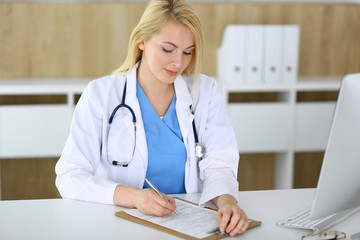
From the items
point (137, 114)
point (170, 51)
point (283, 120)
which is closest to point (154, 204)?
point (137, 114)

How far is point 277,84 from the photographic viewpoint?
10.5 feet

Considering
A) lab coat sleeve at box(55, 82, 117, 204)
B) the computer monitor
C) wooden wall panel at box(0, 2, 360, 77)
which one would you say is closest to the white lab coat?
lab coat sleeve at box(55, 82, 117, 204)

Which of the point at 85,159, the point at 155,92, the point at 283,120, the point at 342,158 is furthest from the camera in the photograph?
the point at 283,120

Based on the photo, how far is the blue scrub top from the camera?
5.95 feet

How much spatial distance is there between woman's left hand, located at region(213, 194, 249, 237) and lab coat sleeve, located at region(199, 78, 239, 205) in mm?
168

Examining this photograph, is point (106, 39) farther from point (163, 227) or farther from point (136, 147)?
point (163, 227)

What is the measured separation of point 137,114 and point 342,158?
2.75 feet

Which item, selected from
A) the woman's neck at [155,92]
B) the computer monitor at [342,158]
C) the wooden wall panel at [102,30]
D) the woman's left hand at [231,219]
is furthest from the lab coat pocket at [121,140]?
the wooden wall panel at [102,30]

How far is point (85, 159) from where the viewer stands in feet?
5.50

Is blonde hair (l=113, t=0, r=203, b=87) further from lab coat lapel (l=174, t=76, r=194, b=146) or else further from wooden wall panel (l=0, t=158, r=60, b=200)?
wooden wall panel (l=0, t=158, r=60, b=200)

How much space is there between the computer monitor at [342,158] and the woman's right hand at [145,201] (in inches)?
16.2

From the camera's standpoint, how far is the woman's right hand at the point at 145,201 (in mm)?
1416

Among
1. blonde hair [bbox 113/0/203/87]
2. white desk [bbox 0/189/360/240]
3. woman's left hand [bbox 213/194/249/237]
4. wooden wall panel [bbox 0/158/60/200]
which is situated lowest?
wooden wall panel [bbox 0/158/60/200]

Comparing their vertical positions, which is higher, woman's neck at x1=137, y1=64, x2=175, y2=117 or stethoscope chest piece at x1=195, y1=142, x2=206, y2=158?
woman's neck at x1=137, y1=64, x2=175, y2=117
